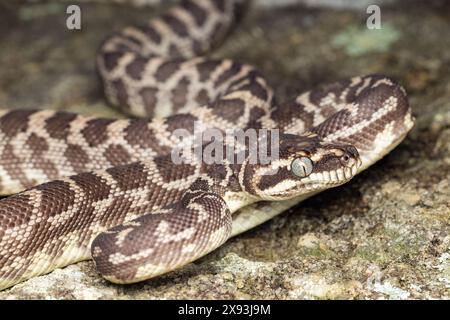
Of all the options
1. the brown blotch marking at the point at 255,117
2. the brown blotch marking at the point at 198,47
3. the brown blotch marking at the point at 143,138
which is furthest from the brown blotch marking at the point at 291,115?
the brown blotch marking at the point at 198,47

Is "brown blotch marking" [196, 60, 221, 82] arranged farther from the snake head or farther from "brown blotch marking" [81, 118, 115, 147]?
the snake head

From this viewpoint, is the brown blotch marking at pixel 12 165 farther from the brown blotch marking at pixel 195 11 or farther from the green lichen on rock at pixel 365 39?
the green lichen on rock at pixel 365 39

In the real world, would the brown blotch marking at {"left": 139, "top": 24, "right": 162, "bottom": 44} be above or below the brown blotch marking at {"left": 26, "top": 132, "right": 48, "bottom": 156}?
above

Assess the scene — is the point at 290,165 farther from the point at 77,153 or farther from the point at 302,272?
the point at 77,153

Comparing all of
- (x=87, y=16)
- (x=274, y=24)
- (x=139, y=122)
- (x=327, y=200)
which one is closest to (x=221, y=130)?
(x=139, y=122)

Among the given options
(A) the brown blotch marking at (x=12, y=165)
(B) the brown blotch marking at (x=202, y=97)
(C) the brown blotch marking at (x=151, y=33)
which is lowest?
(A) the brown blotch marking at (x=12, y=165)

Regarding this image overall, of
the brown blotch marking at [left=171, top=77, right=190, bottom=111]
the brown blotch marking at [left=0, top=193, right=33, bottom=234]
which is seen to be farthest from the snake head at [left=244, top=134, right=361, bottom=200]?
the brown blotch marking at [left=171, top=77, right=190, bottom=111]
